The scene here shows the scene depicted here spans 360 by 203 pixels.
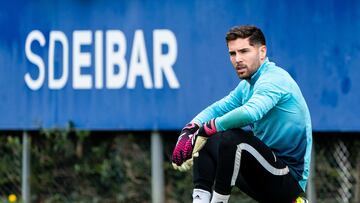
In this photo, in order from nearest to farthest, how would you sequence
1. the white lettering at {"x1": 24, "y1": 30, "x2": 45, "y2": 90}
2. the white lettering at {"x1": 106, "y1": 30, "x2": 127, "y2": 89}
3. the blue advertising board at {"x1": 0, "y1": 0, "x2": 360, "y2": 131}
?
1. the blue advertising board at {"x1": 0, "y1": 0, "x2": 360, "y2": 131}
2. the white lettering at {"x1": 106, "y1": 30, "x2": 127, "y2": 89}
3. the white lettering at {"x1": 24, "y1": 30, "x2": 45, "y2": 90}

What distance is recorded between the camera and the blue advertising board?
8602mm

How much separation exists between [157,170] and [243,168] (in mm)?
3215

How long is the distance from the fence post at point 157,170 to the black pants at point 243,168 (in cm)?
290

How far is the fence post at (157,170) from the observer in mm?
9305

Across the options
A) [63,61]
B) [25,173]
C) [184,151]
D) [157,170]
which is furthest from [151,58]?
[184,151]

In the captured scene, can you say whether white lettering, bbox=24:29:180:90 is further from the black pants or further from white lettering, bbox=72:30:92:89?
the black pants

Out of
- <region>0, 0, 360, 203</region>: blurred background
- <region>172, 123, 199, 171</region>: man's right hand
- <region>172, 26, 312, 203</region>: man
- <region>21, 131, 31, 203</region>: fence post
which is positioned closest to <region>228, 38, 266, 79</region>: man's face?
<region>172, 26, 312, 203</region>: man

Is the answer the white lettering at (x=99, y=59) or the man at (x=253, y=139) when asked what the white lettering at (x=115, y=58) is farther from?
the man at (x=253, y=139)

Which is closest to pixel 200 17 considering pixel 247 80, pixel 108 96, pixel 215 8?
pixel 215 8

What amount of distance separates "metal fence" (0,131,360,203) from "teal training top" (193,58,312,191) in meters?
2.44

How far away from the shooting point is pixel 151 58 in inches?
358

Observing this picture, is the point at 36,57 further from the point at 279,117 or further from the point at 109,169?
the point at 279,117

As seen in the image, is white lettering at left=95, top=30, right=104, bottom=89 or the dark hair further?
white lettering at left=95, top=30, right=104, bottom=89

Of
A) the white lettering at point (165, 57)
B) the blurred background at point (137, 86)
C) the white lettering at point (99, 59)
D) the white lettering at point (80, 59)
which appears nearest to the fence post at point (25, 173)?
the blurred background at point (137, 86)
